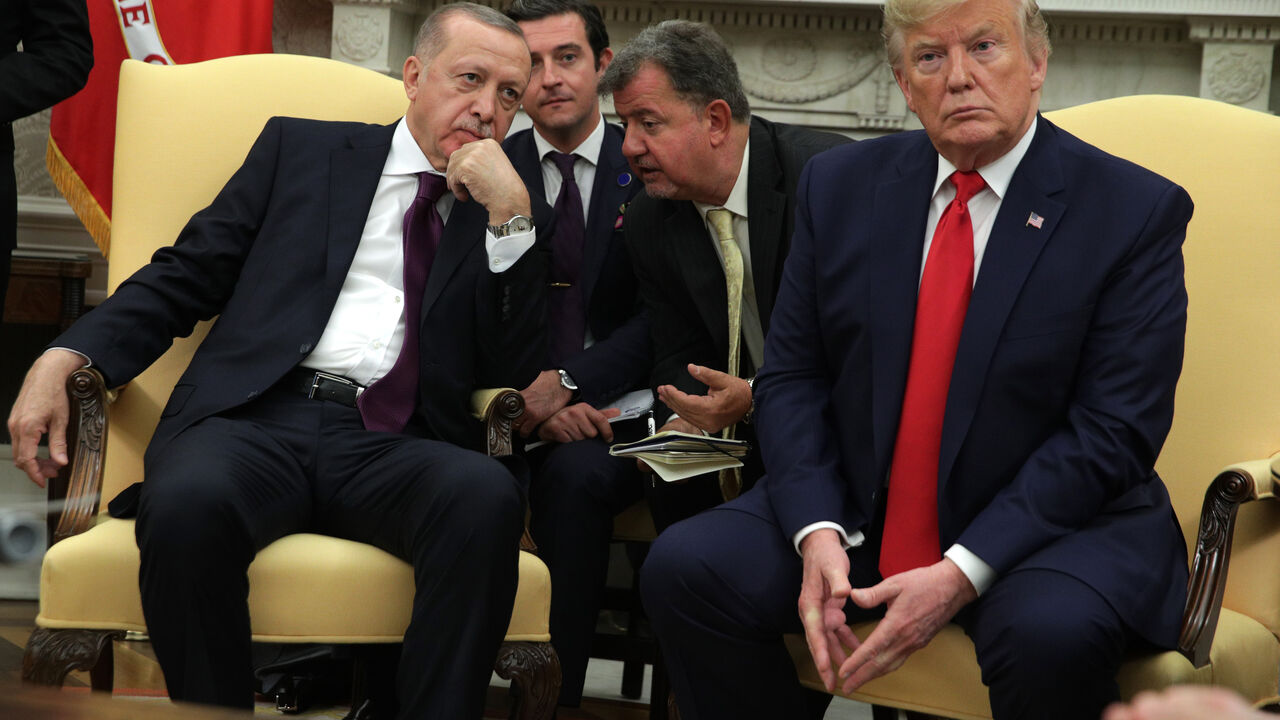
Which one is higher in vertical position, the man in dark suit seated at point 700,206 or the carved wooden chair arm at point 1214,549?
the man in dark suit seated at point 700,206

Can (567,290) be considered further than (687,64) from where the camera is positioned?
Yes

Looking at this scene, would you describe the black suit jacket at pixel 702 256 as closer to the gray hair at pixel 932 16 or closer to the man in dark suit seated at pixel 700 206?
the man in dark suit seated at pixel 700 206

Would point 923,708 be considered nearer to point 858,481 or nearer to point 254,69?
point 858,481

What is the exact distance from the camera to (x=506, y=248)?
7.52ft

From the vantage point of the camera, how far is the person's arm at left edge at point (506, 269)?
2281 millimetres

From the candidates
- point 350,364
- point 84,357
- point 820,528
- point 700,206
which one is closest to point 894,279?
point 820,528

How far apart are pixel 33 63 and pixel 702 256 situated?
60.0 inches

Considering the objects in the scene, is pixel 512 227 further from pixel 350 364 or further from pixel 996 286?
pixel 996 286

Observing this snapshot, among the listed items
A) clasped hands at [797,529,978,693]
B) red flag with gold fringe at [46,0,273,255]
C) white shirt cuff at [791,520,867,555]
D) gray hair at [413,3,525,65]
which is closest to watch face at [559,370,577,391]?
gray hair at [413,3,525,65]

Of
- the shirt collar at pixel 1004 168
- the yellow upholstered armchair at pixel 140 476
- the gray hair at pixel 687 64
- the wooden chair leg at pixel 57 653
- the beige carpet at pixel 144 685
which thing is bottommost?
the beige carpet at pixel 144 685

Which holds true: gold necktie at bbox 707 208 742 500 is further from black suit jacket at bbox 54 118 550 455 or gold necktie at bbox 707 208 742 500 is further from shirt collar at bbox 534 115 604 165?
shirt collar at bbox 534 115 604 165

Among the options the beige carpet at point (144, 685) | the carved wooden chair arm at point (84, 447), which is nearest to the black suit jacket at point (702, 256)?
the beige carpet at point (144, 685)

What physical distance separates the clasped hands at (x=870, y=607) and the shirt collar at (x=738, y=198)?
96 cm

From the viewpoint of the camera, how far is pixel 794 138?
2.54m
